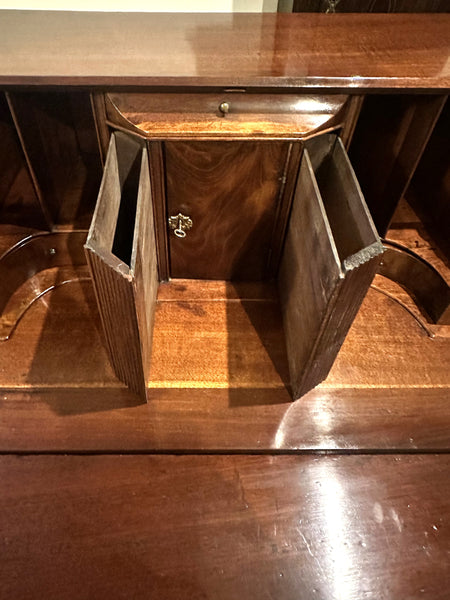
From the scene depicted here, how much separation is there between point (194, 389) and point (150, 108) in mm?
543

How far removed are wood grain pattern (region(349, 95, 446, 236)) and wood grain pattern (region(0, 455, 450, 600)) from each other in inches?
21.8

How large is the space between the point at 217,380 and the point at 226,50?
2.19 feet

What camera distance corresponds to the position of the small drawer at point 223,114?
790 millimetres

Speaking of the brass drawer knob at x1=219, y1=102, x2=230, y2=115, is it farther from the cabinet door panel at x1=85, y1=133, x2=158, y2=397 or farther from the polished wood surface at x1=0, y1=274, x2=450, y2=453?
the polished wood surface at x1=0, y1=274, x2=450, y2=453

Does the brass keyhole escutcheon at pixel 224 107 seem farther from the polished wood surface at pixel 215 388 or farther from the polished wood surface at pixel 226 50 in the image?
the polished wood surface at pixel 215 388

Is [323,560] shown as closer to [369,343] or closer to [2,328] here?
[369,343]

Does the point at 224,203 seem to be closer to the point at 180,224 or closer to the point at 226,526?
the point at 180,224

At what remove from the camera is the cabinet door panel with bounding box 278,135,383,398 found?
65 centimetres

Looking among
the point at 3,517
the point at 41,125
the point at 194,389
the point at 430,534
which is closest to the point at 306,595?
the point at 430,534

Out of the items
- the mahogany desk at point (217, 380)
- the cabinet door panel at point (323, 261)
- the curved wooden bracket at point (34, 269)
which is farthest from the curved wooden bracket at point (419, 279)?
the curved wooden bracket at point (34, 269)

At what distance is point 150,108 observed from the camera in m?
0.79

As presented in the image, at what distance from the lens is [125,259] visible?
94cm

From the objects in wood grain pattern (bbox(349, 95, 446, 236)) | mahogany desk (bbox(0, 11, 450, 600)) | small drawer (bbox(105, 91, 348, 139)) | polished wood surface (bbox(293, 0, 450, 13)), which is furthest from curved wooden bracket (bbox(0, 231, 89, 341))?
polished wood surface (bbox(293, 0, 450, 13))

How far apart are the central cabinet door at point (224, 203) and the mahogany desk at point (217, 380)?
2 cm
